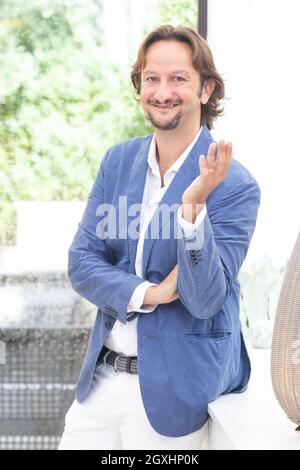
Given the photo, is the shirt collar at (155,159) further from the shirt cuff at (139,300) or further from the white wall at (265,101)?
the white wall at (265,101)

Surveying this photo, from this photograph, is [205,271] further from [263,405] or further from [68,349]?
[68,349]

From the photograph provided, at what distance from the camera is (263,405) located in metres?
1.94

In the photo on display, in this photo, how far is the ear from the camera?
1992 mm

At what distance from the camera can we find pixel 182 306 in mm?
1876

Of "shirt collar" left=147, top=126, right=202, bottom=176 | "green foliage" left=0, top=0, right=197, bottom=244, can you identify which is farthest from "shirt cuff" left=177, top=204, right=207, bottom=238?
"green foliage" left=0, top=0, right=197, bottom=244

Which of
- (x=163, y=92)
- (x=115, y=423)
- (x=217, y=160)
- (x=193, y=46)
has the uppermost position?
(x=193, y=46)

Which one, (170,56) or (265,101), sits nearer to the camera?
(170,56)

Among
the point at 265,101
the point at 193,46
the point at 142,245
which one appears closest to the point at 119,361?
A: the point at 142,245

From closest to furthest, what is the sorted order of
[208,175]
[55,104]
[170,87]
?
[208,175] < [170,87] < [55,104]

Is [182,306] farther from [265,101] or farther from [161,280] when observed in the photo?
[265,101]

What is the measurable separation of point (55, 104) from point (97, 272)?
150cm

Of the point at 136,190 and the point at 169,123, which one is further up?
the point at 169,123

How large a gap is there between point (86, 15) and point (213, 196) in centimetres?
161

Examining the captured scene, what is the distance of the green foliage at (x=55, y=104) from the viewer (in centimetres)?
323
